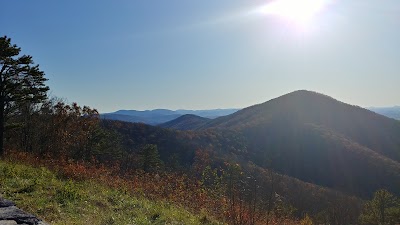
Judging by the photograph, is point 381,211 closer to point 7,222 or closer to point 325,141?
point 7,222

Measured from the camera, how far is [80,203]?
7.74 m

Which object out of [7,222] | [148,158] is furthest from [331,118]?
[7,222]

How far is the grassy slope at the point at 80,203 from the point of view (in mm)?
6762

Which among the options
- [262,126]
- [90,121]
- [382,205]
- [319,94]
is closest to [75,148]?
[90,121]

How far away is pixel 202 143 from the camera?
10738 centimetres

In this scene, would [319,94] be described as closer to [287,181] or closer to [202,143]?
[202,143]

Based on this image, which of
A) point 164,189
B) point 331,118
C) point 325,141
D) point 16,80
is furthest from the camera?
point 331,118

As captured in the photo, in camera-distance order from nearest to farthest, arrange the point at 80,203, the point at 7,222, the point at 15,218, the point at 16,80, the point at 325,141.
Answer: the point at 7,222
the point at 15,218
the point at 80,203
the point at 16,80
the point at 325,141

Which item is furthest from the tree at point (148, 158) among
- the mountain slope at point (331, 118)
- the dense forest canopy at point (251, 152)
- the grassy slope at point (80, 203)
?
the mountain slope at point (331, 118)

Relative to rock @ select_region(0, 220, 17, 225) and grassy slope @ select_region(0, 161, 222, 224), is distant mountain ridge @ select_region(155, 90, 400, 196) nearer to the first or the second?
grassy slope @ select_region(0, 161, 222, 224)

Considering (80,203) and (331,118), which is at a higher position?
(331,118)

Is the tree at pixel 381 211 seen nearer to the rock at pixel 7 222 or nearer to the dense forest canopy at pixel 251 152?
the dense forest canopy at pixel 251 152

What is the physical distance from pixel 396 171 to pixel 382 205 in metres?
55.7

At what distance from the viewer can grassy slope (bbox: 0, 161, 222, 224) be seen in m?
6.76
